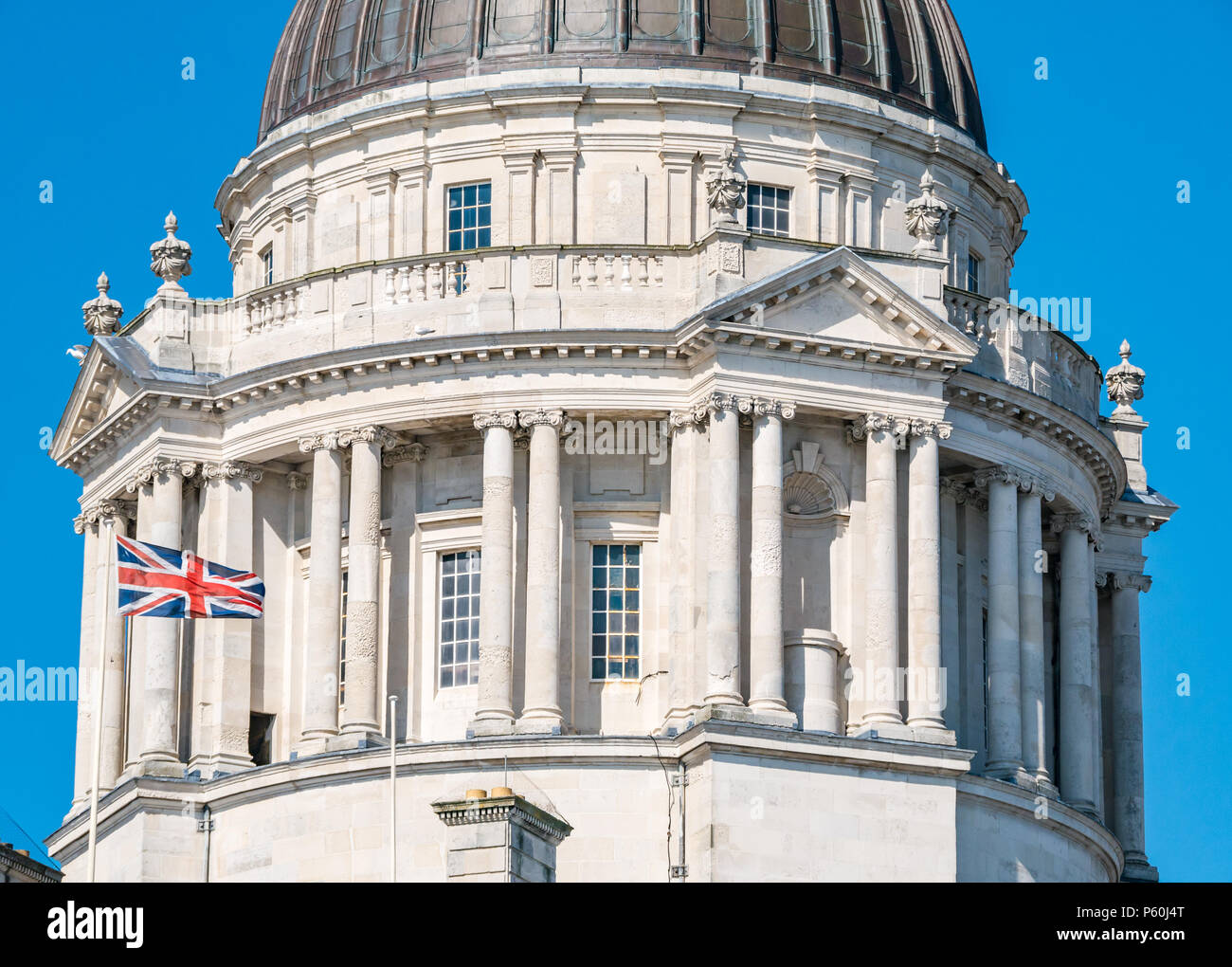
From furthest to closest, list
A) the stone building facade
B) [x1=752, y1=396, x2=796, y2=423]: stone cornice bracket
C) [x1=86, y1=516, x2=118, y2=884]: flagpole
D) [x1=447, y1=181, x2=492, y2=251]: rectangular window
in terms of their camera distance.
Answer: [x1=447, y1=181, x2=492, y2=251]: rectangular window < [x1=752, y1=396, x2=796, y2=423]: stone cornice bracket < the stone building facade < [x1=86, y1=516, x2=118, y2=884]: flagpole

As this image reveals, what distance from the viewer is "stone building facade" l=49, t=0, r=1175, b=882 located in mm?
60500

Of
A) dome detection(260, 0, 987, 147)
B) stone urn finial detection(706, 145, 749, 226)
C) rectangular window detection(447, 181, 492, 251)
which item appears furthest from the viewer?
dome detection(260, 0, 987, 147)

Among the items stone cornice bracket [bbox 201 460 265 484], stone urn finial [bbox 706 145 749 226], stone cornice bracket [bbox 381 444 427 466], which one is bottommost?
stone cornice bracket [bbox 201 460 265 484]

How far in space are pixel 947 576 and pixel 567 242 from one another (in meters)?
9.59

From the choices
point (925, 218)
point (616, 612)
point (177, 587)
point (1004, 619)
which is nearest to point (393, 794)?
point (177, 587)

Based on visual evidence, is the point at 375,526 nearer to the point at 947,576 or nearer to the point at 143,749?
the point at 143,749

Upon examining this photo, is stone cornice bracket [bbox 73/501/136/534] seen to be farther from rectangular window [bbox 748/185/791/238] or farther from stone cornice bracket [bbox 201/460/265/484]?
rectangular window [bbox 748/185/791/238]

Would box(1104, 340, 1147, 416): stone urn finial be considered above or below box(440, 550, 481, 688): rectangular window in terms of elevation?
above

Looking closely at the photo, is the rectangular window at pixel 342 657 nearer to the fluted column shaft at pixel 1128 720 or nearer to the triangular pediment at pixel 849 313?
the triangular pediment at pixel 849 313

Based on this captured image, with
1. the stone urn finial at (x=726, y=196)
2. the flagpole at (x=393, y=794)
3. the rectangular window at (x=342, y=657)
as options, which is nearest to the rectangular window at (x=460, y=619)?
the flagpole at (x=393, y=794)

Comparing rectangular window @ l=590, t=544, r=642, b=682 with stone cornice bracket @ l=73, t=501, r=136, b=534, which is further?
stone cornice bracket @ l=73, t=501, r=136, b=534

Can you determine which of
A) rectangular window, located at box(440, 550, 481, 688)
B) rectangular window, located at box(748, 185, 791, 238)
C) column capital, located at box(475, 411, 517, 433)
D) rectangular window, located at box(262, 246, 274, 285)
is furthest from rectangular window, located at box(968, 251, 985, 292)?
rectangular window, located at box(262, 246, 274, 285)

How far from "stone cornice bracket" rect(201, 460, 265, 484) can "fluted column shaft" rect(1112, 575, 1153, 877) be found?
18.7 meters
